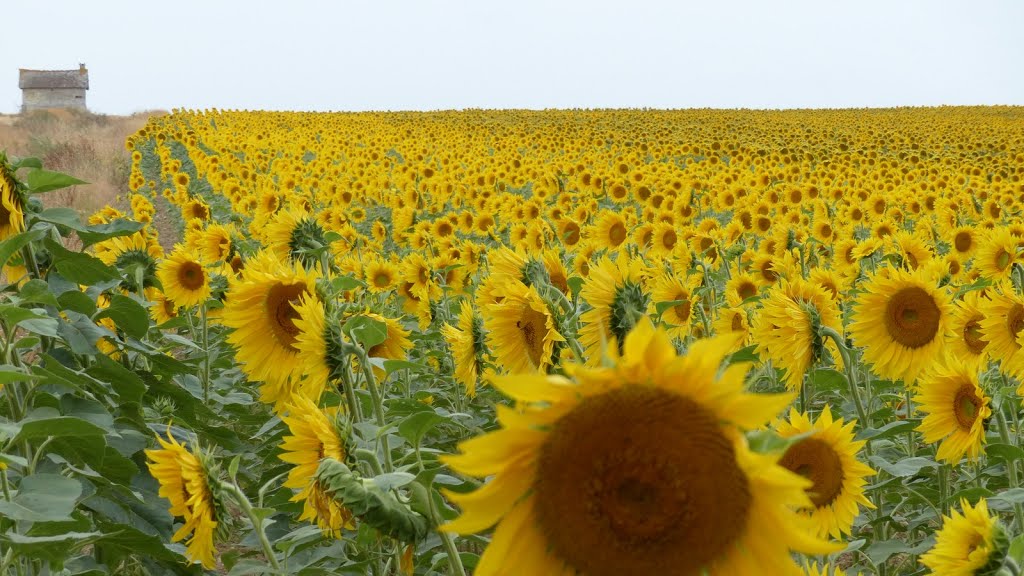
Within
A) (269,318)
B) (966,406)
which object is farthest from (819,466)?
(269,318)

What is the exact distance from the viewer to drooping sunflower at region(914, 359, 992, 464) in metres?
2.83

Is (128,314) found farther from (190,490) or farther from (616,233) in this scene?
(616,233)

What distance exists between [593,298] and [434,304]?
9.66ft

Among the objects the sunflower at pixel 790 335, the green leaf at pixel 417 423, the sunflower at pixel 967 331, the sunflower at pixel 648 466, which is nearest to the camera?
the sunflower at pixel 648 466

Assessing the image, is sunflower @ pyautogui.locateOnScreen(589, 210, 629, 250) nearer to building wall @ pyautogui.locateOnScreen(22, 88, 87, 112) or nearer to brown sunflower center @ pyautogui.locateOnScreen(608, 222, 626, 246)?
brown sunflower center @ pyautogui.locateOnScreen(608, 222, 626, 246)

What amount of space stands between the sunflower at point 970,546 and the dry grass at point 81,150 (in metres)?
7.75

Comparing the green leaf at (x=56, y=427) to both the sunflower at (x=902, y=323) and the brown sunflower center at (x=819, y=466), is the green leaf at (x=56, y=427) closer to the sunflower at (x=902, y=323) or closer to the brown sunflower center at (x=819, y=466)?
the brown sunflower center at (x=819, y=466)


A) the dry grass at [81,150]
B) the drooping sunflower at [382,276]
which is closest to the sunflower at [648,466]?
the drooping sunflower at [382,276]

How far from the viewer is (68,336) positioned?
290cm

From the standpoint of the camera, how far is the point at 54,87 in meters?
60.1

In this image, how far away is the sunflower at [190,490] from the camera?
6.49ft

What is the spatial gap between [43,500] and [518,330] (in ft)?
4.50

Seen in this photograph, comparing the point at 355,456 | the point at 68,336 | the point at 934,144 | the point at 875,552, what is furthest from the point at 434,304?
the point at 934,144

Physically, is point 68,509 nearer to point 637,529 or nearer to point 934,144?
point 637,529
